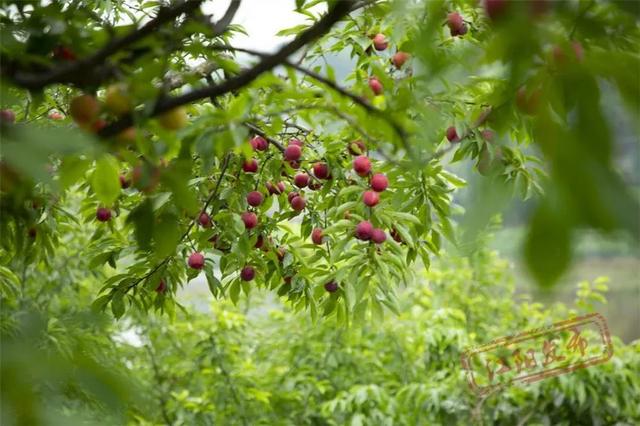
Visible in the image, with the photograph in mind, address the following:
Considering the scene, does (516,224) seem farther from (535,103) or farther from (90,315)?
(90,315)

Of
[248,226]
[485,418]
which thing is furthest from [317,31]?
[485,418]

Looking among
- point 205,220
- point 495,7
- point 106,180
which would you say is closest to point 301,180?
point 205,220

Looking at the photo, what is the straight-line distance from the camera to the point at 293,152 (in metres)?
1.99

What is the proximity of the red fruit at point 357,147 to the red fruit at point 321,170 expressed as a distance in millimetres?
88

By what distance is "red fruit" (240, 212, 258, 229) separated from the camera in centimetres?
208

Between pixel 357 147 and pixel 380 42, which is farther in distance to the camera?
pixel 380 42

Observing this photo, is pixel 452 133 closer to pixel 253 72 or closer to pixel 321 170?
pixel 321 170

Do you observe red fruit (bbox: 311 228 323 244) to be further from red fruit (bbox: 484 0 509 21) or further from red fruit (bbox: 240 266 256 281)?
red fruit (bbox: 484 0 509 21)

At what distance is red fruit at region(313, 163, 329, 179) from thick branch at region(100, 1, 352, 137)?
3.68 feet

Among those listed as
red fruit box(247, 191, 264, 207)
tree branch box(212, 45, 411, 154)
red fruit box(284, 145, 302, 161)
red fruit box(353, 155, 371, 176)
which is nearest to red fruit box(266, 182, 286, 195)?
red fruit box(247, 191, 264, 207)

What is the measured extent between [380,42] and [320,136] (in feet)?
0.86

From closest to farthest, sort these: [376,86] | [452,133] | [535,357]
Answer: [376,86]
[452,133]
[535,357]

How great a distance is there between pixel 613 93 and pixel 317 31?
326mm

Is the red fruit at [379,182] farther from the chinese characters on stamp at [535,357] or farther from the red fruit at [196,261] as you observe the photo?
the chinese characters on stamp at [535,357]
